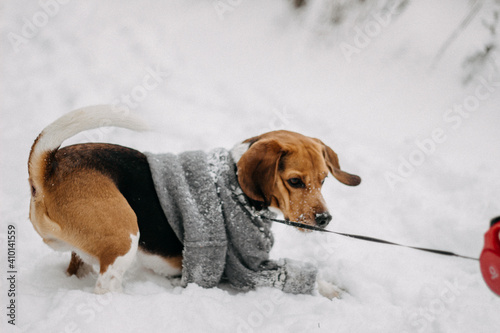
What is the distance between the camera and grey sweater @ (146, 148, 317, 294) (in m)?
2.16

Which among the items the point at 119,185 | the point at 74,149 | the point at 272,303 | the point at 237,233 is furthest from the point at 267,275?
the point at 74,149

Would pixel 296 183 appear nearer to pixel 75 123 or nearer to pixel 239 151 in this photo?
pixel 239 151

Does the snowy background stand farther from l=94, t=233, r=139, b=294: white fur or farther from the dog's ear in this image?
the dog's ear

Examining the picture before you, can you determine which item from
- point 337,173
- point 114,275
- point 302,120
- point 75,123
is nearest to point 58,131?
point 75,123

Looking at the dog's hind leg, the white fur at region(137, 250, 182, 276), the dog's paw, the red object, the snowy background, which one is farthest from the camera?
the dog's paw

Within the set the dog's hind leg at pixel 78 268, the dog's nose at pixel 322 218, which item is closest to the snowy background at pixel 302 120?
the dog's hind leg at pixel 78 268

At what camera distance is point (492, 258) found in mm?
1331

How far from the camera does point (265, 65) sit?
5660 mm

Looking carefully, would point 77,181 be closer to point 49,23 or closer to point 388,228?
point 388,228

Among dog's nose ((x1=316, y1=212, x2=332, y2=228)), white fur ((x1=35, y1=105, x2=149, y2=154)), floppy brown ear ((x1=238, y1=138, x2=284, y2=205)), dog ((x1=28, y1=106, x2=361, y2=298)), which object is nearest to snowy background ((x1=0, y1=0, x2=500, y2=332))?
dog ((x1=28, y1=106, x2=361, y2=298))

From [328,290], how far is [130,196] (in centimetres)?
153

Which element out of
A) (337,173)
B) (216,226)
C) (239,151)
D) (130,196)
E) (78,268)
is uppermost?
(337,173)

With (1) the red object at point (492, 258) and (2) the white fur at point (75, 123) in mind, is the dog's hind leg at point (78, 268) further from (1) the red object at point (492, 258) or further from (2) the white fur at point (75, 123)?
(1) the red object at point (492, 258)

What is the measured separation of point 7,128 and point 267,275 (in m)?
3.20
